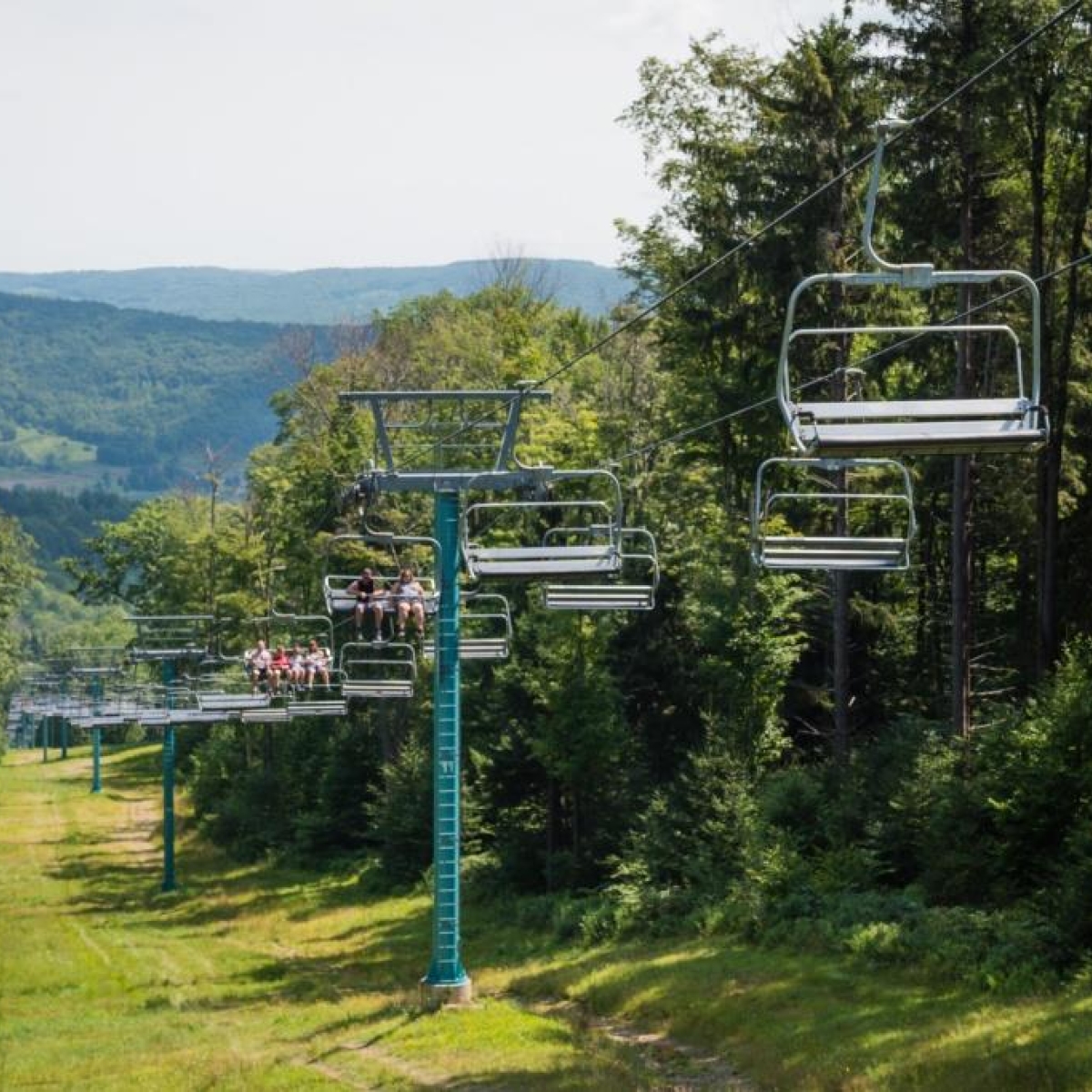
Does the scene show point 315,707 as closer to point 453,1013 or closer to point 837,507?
point 837,507

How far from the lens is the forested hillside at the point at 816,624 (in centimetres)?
2878

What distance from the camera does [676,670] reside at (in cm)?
4622

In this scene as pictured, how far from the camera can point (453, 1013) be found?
2755 centimetres

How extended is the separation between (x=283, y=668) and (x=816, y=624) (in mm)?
14311

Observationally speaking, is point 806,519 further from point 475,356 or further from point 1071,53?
point 475,356

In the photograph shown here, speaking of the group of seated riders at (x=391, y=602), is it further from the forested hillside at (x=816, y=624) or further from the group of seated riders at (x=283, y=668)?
the group of seated riders at (x=283, y=668)

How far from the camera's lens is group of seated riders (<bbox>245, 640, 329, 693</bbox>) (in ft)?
119

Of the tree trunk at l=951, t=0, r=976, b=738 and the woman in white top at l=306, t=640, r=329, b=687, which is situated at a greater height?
the tree trunk at l=951, t=0, r=976, b=738

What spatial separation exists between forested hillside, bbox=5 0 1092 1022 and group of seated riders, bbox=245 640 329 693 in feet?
21.4

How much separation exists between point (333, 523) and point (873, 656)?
26.6 meters

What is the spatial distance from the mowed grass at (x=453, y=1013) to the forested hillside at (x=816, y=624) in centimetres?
150

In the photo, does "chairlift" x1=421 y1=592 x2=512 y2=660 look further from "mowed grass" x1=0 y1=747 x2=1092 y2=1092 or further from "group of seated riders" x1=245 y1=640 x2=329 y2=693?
"mowed grass" x1=0 y1=747 x2=1092 y2=1092

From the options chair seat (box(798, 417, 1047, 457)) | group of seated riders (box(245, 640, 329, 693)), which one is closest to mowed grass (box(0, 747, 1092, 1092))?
group of seated riders (box(245, 640, 329, 693))

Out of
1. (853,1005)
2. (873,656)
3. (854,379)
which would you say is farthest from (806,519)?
(853,1005)
